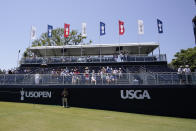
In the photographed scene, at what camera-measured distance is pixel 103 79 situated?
14703 millimetres

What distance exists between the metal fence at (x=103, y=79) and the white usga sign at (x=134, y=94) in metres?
0.77

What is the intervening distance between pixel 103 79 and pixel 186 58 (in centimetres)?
3989

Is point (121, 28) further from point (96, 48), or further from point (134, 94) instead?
point (134, 94)

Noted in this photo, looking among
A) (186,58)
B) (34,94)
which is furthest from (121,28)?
(186,58)

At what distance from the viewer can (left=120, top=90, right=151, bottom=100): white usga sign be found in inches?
545

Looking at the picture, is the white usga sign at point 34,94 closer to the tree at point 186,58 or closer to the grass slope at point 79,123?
the grass slope at point 79,123

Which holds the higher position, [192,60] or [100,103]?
[192,60]

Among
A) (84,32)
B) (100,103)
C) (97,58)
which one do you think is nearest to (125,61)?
(97,58)

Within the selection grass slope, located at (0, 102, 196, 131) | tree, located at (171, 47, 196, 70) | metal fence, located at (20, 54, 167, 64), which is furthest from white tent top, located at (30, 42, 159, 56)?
tree, located at (171, 47, 196, 70)

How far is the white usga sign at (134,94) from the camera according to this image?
45.4ft

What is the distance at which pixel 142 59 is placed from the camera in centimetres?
2450

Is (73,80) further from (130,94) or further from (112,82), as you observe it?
(130,94)

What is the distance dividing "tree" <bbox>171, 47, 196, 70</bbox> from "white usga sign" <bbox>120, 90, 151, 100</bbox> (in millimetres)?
35464

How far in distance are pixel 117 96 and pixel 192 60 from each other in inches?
1540
